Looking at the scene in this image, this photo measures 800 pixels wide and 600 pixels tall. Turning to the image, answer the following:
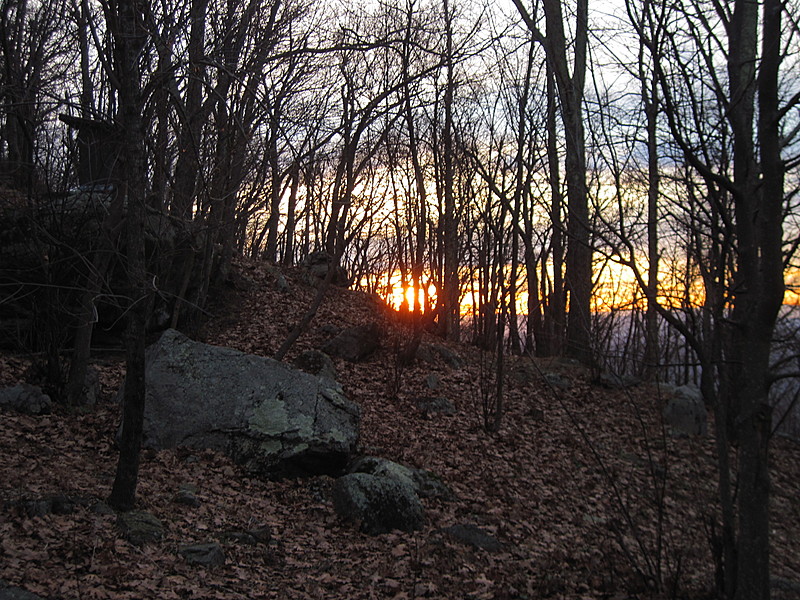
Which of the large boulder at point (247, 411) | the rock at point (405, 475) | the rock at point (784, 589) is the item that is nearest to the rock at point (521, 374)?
→ the rock at point (405, 475)

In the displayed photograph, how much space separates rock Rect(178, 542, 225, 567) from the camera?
447 cm

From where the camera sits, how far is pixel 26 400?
700cm

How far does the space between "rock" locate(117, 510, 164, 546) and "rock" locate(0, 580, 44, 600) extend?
1046 millimetres

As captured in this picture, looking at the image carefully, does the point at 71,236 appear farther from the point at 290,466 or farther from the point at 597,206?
the point at 597,206

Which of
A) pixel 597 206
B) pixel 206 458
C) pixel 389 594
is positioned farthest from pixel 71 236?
pixel 597 206

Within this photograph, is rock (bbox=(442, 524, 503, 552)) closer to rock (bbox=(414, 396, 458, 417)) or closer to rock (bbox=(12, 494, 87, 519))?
rock (bbox=(12, 494, 87, 519))

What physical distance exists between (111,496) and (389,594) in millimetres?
2407

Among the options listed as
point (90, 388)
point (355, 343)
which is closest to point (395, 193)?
point (355, 343)

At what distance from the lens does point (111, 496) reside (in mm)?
4996

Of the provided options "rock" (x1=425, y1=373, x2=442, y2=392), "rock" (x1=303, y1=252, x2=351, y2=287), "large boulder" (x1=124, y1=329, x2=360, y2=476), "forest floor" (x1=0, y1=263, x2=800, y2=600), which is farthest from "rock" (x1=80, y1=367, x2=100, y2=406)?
"rock" (x1=303, y1=252, x2=351, y2=287)

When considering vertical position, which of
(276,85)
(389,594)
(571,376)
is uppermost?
(276,85)

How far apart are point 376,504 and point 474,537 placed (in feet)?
3.25

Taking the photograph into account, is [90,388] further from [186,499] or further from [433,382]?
[433,382]

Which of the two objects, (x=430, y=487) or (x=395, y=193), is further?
(x=395, y=193)
